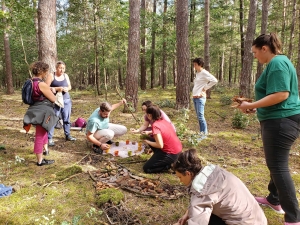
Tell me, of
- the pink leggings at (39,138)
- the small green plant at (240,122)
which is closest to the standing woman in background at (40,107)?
the pink leggings at (39,138)

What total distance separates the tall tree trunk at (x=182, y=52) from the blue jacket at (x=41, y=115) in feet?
17.3

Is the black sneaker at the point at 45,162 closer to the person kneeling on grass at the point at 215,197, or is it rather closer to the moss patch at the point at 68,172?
the moss patch at the point at 68,172

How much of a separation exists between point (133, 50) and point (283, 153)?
668cm

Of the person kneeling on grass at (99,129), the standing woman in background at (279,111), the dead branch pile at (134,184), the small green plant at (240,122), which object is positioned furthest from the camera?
the small green plant at (240,122)

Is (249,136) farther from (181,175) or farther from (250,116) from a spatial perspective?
(181,175)

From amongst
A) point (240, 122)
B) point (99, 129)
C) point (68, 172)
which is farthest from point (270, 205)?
point (240, 122)

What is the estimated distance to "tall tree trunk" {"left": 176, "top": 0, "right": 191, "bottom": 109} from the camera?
806 centimetres

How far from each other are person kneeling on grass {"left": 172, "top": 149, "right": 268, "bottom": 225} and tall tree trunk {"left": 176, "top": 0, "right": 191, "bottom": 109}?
653 cm

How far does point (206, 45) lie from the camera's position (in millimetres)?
10945

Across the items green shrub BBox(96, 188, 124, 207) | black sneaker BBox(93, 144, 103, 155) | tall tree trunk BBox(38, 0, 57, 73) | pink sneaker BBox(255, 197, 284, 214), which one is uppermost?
tall tree trunk BBox(38, 0, 57, 73)

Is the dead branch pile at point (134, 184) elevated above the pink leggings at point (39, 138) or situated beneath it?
situated beneath

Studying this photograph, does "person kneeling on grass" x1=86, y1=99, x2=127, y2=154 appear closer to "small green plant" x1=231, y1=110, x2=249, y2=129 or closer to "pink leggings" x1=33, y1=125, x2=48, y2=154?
"pink leggings" x1=33, y1=125, x2=48, y2=154

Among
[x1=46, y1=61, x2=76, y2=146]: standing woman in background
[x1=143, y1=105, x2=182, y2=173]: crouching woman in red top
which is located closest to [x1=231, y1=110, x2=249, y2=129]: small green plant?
[x1=143, y1=105, x2=182, y2=173]: crouching woman in red top

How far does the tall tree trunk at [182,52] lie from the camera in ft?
26.5
